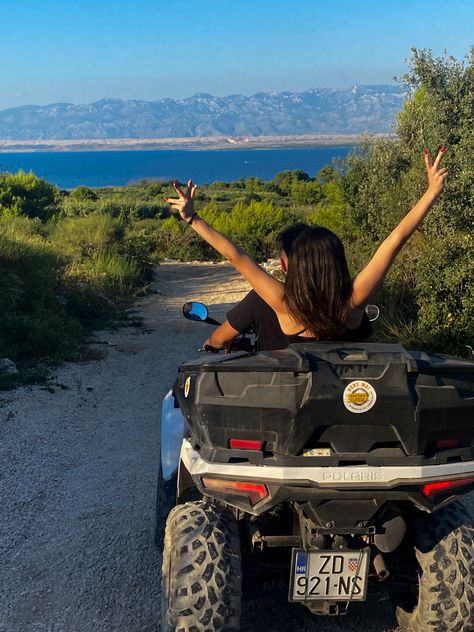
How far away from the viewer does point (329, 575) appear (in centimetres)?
262

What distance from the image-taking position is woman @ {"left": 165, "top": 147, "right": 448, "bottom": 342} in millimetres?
2859

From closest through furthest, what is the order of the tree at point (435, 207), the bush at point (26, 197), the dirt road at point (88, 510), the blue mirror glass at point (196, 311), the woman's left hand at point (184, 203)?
the woman's left hand at point (184, 203), the dirt road at point (88, 510), the blue mirror glass at point (196, 311), the tree at point (435, 207), the bush at point (26, 197)

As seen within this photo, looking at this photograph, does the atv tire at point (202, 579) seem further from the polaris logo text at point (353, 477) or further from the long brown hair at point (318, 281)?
the long brown hair at point (318, 281)

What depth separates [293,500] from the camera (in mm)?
2512

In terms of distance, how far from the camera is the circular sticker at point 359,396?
241 centimetres

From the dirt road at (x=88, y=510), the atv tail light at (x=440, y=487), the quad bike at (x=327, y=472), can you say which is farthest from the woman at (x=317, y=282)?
the dirt road at (x=88, y=510)

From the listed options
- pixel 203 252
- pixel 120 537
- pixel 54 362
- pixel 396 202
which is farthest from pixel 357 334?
pixel 203 252

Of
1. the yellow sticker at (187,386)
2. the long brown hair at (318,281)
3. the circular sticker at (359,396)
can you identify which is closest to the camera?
the circular sticker at (359,396)

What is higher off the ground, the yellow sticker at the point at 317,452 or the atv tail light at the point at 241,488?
the yellow sticker at the point at 317,452

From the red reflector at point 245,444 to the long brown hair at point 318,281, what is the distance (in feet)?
2.16

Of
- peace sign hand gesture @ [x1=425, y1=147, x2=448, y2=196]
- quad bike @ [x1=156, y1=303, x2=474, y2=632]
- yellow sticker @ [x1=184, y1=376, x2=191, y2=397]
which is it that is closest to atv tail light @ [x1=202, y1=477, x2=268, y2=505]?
quad bike @ [x1=156, y1=303, x2=474, y2=632]

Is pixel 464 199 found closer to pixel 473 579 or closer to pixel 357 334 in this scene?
pixel 357 334

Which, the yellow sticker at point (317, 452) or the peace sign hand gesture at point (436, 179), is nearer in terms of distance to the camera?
the yellow sticker at point (317, 452)

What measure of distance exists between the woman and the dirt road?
1.53 m
